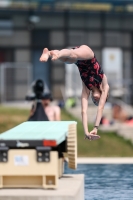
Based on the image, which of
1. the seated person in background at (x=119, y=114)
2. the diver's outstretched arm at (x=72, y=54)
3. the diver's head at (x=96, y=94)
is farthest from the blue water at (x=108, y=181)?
the seated person in background at (x=119, y=114)

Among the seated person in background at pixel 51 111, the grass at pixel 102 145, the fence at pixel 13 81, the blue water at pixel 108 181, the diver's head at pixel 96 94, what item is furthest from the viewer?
the fence at pixel 13 81

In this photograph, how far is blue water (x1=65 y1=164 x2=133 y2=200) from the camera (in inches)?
406

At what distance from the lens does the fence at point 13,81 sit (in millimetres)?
27953

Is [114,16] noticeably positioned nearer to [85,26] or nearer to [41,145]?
[85,26]

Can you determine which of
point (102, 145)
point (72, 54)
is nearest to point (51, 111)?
point (72, 54)

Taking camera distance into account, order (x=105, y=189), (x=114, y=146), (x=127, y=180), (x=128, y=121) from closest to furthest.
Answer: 1. (x=105, y=189)
2. (x=127, y=180)
3. (x=114, y=146)
4. (x=128, y=121)

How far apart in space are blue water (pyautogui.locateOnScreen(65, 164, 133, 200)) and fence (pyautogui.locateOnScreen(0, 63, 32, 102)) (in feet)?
46.6

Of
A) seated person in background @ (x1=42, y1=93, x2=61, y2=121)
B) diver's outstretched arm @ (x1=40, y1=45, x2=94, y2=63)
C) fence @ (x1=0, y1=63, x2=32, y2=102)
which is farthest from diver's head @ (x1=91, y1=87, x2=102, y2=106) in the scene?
fence @ (x1=0, y1=63, x2=32, y2=102)

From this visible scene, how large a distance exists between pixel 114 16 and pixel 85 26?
4.73 feet

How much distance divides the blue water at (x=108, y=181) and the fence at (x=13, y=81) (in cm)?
1419

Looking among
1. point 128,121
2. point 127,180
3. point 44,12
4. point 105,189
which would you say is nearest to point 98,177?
point 127,180

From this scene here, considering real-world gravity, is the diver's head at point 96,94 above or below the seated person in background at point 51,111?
above

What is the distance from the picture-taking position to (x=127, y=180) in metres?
11.9

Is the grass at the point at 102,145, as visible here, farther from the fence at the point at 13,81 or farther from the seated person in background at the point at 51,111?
the fence at the point at 13,81
